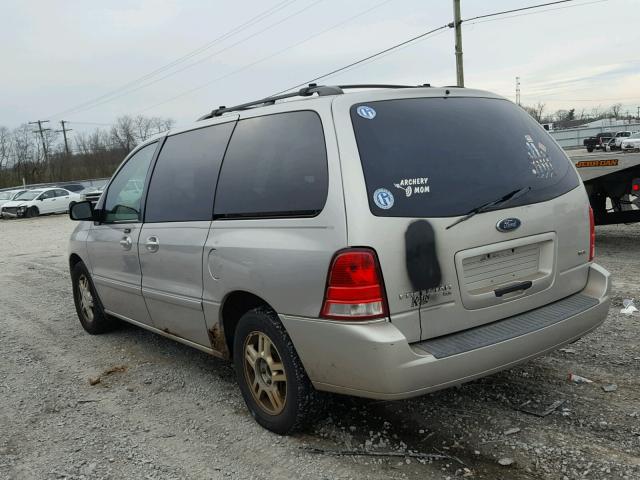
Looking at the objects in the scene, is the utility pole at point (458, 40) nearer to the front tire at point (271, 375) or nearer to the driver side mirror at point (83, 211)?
the driver side mirror at point (83, 211)

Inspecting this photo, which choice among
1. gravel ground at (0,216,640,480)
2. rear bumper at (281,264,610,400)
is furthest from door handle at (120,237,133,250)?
rear bumper at (281,264,610,400)

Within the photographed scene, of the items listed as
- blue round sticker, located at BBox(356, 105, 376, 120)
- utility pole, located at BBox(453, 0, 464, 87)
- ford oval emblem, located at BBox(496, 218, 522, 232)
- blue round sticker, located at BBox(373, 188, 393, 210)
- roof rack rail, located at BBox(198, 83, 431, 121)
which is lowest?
ford oval emblem, located at BBox(496, 218, 522, 232)

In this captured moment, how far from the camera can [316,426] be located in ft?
11.1

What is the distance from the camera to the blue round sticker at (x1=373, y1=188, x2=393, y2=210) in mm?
2734

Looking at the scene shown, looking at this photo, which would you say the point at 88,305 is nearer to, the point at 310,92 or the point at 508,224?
the point at 310,92

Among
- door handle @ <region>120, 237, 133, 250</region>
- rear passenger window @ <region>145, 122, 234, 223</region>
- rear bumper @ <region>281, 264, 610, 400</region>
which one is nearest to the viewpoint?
rear bumper @ <region>281, 264, 610, 400</region>

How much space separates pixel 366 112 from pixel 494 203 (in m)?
0.82

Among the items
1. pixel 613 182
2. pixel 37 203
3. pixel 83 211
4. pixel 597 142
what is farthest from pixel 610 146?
pixel 83 211

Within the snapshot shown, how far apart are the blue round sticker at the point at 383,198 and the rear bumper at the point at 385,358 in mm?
555

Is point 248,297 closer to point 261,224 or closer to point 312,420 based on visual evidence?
point 261,224

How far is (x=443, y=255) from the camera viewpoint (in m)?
2.79

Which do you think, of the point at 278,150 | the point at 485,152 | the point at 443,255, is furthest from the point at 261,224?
the point at 485,152

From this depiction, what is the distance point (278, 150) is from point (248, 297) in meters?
0.87

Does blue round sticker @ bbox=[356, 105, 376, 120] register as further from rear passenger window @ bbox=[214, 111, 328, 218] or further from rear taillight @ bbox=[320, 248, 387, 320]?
rear taillight @ bbox=[320, 248, 387, 320]
